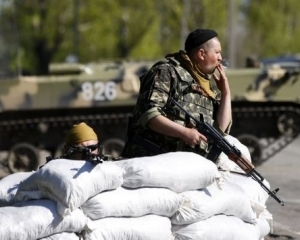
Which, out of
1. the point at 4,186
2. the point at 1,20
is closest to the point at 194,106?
the point at 4,186

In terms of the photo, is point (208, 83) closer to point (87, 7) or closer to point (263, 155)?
point (263, 155)

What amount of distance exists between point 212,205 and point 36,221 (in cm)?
127

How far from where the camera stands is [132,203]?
6121 millimetres

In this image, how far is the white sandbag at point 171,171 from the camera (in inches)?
244

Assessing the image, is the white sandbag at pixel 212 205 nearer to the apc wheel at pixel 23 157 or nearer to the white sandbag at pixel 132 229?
the white sandbag at pixel 132 229

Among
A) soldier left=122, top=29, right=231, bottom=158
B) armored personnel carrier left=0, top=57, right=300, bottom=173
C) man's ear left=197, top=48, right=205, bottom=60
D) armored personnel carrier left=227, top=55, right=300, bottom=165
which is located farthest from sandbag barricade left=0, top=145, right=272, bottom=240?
armored personnel carrier left=227, top=55, right=300, bottom=165

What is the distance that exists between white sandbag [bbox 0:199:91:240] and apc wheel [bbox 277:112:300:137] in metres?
12.0

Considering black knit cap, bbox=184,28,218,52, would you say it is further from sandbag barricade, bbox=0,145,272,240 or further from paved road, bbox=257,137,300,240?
paved road, bbox=257,137,300,240

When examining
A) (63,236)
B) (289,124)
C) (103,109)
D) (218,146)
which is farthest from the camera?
(289,124)

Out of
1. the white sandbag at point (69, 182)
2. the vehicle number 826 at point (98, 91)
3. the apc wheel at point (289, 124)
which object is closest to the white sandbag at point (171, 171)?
the white sandbag at point (69, 182)

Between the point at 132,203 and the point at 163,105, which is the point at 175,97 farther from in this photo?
the point at 132,203

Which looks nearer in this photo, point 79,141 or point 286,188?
point 79,141

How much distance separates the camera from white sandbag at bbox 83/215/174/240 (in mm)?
5957

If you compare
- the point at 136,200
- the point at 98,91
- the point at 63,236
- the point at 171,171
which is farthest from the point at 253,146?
the point at 63,236
